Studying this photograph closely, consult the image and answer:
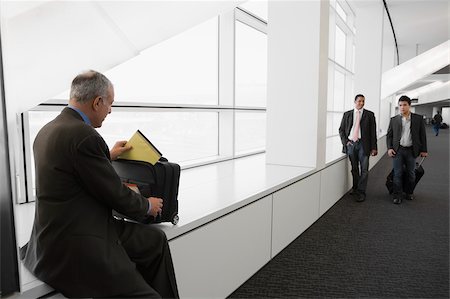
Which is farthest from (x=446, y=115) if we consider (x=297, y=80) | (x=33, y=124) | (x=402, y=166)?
(x=33, y=124)

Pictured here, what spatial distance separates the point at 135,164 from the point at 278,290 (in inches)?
60.2

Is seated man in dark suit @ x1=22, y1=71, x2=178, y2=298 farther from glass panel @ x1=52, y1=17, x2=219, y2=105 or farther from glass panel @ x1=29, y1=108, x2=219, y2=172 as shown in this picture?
glass panel @ x1=52, y1=17, x2=219, y2=105

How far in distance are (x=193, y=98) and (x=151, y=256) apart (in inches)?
121

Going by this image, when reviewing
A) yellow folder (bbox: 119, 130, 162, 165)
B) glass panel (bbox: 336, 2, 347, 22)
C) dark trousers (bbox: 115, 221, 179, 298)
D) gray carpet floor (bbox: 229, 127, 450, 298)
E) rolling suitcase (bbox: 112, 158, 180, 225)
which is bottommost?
gray carpet floor (bbox: 229, 127, 450, 298)

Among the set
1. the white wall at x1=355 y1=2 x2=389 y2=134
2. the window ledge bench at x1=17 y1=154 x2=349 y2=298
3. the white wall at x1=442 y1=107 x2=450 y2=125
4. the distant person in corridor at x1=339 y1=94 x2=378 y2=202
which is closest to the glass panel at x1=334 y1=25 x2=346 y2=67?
the white wall at x1=355 y1=2 x2=389 y2=134

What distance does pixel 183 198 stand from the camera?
9.12 ft

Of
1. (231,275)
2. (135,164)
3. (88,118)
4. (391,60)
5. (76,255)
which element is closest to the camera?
(76,255)

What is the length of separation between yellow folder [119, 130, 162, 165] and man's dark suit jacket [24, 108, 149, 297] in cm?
36

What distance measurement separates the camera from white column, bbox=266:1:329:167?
4203 millimetres

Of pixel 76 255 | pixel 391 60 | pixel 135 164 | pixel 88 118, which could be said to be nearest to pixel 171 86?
pixel 135 164

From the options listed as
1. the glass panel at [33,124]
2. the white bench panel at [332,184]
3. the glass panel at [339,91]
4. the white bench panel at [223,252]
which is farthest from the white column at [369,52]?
the glass panel at [33,124]

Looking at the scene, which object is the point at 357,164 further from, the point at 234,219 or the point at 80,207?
the point at 80,207

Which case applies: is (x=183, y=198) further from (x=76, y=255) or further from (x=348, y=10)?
(x=348, y=10)

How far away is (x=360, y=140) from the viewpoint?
5.59 metres
